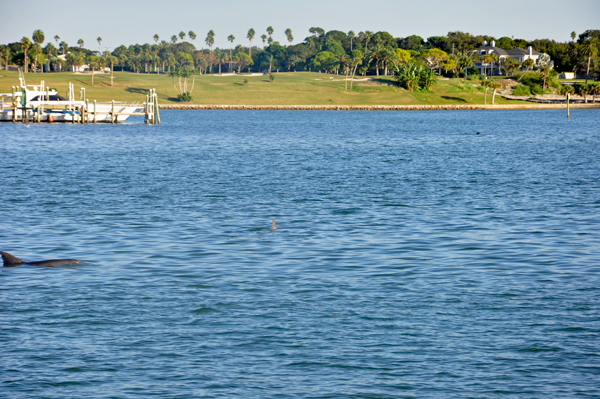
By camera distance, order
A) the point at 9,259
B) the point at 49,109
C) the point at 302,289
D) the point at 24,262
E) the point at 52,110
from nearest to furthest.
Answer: the point at 302,289 < the point at 9,259 < the point at 24,262 < the point at 52,110 < the point at 49,109

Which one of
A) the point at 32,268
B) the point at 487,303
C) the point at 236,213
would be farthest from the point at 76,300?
the point at 236,213

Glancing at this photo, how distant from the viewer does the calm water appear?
1285 cm

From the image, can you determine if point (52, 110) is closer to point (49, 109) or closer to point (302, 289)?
point (49, 109)

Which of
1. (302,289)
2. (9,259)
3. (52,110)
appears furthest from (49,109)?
(302,289)

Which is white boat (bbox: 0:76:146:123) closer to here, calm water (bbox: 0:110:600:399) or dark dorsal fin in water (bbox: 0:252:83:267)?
calm water (bbox: 0:110:600:399)

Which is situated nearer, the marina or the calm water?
the calm water

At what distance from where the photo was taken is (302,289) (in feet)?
60.5

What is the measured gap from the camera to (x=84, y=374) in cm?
1291

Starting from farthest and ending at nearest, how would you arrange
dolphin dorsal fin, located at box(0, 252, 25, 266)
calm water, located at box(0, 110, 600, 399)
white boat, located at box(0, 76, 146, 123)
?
1. white boat, located at box(0, 76, 146, 123)
2. dolphin dorsal fin, located at box(0, 252, 25, 266)
3. calm water, located at box(0, 110, 600, 399)

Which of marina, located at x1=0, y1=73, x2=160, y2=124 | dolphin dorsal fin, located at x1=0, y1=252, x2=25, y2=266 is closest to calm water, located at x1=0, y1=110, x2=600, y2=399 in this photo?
dolphin dorsal fin, located at x1=0, y1=252, x2=25, y2=266

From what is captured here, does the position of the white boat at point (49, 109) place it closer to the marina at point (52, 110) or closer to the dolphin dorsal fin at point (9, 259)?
the marina at point (52, 110)

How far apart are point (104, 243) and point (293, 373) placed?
13415mm

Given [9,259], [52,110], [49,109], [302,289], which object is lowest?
[302,289]

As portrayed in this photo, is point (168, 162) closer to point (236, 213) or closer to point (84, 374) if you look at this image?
point (236, 213)
